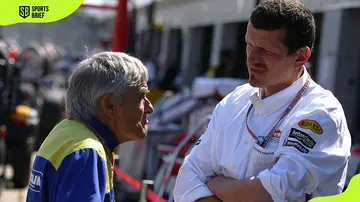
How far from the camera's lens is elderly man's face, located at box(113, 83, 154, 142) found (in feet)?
7.26

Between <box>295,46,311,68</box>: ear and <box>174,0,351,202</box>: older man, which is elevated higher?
<box>295,46,311,68</box>: ear

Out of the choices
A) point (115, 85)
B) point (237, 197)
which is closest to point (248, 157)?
point (237, 197)

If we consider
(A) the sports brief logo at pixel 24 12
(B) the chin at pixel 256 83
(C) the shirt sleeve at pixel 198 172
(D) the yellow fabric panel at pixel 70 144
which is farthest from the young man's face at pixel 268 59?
(A) the sports brief logo at pixel 24 12

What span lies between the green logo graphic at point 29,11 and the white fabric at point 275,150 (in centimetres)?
81

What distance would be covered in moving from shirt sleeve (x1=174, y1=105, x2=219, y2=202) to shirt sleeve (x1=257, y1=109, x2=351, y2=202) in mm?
355

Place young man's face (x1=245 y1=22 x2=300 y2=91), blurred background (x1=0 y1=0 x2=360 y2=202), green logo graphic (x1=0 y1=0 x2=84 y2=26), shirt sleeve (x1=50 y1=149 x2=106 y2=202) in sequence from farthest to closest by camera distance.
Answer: blurred background (x1=0 y1=0 x2=360 y2=202)
green logo graphic (x1=0 y1=0 x2=84 y2=26)
young man's face (x1=245 y1=22 x2=300 y2=91)
shirt sleeve (x1=50 y1=149 x2=106 y2=202)

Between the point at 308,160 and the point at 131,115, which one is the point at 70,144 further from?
the point at 308,160

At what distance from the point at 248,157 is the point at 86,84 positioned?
617 millimetres

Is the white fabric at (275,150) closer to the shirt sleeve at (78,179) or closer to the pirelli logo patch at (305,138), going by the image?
the pirelli logo patch at (305,138)

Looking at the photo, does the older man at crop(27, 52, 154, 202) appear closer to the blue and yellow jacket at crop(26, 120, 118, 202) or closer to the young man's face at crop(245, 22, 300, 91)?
the blue and yellow jacket at crop(26, 120, 118, 202)

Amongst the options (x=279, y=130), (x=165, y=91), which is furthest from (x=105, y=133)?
(x=165, y=91)

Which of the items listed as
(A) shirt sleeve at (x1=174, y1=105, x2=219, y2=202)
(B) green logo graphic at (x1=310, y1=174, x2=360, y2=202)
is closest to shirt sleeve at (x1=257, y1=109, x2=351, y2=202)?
(B) green logo graphic at (x1=310, y1=174, x2=360, y2=202)

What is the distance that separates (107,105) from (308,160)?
69cm

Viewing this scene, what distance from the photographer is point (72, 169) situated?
6.40 ft
